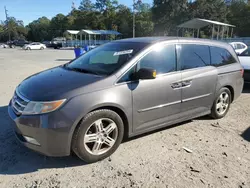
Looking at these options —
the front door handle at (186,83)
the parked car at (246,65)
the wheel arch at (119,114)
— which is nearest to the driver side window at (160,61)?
the front door handle at (186,83)

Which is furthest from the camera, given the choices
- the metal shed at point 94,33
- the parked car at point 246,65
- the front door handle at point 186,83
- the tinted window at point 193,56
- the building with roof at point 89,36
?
the building with roof at point 89,36

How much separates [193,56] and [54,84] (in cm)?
255

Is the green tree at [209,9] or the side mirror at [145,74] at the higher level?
the green tree at [209,9]

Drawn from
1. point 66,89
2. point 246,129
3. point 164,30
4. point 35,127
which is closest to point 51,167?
point 35,127

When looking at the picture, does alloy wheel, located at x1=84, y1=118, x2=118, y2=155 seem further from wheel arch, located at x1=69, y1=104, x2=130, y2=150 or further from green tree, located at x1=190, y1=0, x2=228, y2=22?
green tree, located at x1=190, y1=0, x2=228, y2=22

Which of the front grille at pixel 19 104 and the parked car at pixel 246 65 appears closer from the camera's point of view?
the front grille at pixel 19 104

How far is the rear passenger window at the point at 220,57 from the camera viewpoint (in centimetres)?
464

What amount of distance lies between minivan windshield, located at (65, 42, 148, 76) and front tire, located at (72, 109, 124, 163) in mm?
664

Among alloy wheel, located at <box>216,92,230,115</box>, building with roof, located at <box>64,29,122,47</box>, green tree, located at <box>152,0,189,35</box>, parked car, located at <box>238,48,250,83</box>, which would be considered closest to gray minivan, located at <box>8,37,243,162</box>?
alloy wheel, located at <box>216,92,230,115</box>

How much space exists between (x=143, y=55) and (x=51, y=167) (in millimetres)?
2083

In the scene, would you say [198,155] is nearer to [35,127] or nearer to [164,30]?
[35,127]

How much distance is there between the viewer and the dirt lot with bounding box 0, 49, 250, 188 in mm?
2793

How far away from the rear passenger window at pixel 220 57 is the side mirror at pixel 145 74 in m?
1.82

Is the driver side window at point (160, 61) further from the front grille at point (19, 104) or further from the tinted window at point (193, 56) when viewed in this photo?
the front grille at point (19, 104)
